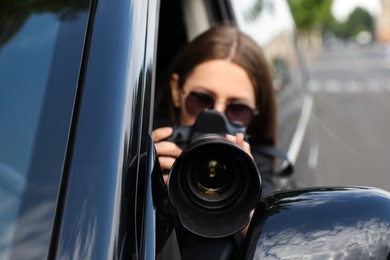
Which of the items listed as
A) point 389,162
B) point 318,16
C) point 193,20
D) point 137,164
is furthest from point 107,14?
point 318,16

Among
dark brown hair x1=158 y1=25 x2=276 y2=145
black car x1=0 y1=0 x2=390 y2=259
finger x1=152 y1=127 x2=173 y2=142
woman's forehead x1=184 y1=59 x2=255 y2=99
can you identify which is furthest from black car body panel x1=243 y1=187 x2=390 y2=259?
dark brown hair x1=158 y1=25 x2=276 y2=145

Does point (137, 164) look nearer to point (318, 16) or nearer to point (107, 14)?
point (107, 14)

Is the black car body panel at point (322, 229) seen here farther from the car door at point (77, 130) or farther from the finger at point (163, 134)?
the finger at point (163, 134)

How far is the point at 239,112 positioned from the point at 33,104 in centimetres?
93

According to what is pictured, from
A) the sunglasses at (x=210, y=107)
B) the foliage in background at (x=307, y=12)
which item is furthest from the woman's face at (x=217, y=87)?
the foliage in background at (x=307, y=12)

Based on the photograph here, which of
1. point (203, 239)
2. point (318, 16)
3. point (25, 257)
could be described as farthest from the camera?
point (318, 16)

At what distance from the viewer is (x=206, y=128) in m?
1.56

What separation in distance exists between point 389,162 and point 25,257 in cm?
992

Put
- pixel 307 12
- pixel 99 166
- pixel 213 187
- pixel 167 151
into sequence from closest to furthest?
pixel 99 166, pixel 213 187, pixel 167 151, pixel 307 12

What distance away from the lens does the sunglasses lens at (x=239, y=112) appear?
211cm

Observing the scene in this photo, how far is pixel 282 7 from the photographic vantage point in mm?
4980

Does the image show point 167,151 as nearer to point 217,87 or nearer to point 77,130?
point 77,130

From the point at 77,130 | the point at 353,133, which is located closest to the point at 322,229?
the point at 77,130

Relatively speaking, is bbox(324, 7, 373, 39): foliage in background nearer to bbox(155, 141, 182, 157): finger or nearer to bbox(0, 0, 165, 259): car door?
bbox(155, 141, 182, 157): finger
